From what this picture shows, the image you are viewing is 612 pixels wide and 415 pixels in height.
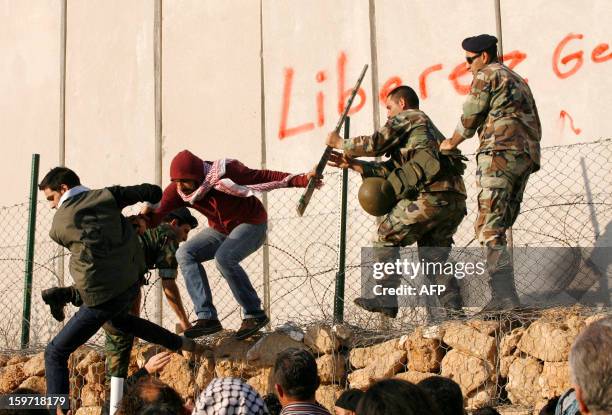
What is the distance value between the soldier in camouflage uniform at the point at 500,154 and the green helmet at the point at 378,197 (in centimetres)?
50

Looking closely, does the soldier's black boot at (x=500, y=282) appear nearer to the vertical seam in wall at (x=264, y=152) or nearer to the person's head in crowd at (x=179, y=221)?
the person's head in crowd at (x=179, y=221)

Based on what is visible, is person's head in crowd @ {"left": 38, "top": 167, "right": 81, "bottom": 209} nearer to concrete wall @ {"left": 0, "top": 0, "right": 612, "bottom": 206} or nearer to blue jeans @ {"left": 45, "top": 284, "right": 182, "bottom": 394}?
blue jeans @ {"left": 45, "top": 284, "right": 182, "bottom": 394}

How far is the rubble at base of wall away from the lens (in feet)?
18.2

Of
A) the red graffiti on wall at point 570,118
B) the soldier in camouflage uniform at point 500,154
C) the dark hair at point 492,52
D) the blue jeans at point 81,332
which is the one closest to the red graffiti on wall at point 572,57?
the red graffiti on wall at point 570,118

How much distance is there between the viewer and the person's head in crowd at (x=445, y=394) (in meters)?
3.67

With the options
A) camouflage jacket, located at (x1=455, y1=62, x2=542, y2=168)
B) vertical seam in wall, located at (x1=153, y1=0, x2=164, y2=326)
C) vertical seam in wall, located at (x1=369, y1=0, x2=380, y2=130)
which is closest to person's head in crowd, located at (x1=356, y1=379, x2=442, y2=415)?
camouflage jacket, located at (x1=455, y1=62, x2=542, y2=168)

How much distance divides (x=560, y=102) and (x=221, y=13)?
3.43 metres

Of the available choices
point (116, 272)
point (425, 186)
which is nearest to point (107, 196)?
point (116, 272)

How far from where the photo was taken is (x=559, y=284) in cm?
660

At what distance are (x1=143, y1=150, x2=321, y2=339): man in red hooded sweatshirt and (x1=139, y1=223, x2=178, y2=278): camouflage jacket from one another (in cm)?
56

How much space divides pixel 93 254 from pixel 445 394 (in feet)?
10.6

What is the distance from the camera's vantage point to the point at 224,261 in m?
6.68

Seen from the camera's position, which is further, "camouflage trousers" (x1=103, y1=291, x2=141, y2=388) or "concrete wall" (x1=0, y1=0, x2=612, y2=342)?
"concrete wall" (x1=0, y1=0, x2=612, y2=342)

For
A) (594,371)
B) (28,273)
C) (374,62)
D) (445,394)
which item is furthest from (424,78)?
(594,371)
